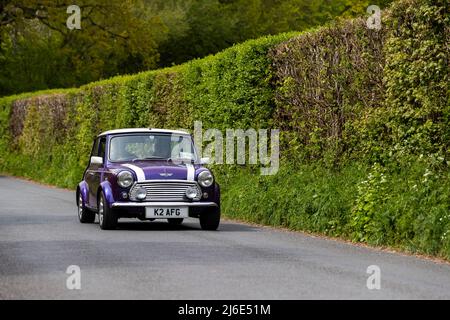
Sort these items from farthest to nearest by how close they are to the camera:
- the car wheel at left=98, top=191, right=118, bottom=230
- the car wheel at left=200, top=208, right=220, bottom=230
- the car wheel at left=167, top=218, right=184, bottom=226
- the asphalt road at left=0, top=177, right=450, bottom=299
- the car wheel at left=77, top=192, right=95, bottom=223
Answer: the car wheel at left=167, top=218, right=184, bottom=226, the car wheel at left=77, top=192, right=95, bottom=223, the car wheel at left=200, top=208, right=220, bottom=230, the car wheel at left=98, top=191, right=118, bottom=230, the asphalt road at left=0, top=177, right=450, bottom=299

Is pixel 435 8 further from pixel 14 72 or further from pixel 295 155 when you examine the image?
pixel 14 72

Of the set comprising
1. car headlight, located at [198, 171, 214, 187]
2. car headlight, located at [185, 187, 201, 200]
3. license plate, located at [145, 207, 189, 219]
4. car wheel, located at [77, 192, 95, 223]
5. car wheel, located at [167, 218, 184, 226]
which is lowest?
car wheel, located at [167, 218, 184, 226]

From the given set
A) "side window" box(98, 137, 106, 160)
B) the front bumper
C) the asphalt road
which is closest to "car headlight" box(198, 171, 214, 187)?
the front bumper

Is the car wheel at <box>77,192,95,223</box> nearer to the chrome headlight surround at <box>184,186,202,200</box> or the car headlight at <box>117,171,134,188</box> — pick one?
the car headlight at <box>117,171,134,188</box>

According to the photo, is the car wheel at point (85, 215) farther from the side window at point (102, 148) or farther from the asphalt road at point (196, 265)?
the side window at point (102, 148)

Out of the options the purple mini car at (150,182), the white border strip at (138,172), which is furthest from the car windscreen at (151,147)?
the white border strip at (138,172)

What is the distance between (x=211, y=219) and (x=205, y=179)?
0.68 meters

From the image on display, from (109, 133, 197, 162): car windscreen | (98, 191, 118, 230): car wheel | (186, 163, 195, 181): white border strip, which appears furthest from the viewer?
(109, 133, 197, 162): car windscreen

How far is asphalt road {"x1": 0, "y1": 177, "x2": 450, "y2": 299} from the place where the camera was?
981 cm

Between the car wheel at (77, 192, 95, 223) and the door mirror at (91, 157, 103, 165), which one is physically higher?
the door mirror at (91, 157, 103, 165)

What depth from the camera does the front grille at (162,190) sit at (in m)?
17.1
